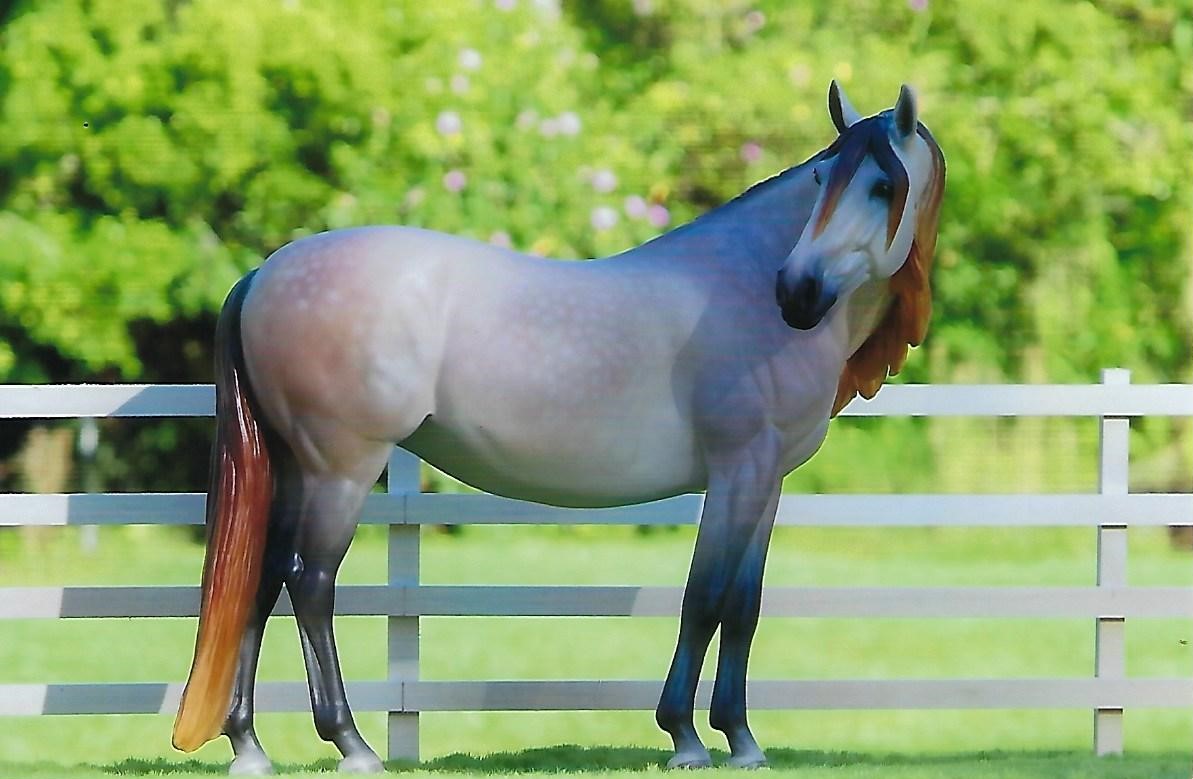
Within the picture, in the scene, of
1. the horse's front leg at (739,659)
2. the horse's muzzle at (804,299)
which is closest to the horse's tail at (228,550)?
the horse's front leg at (739,659)

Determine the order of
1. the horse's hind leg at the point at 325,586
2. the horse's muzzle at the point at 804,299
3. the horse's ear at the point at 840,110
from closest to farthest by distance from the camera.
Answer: the horse's muzzle at the point at 804,299 < the horse's hind leg at the point at 325,586 < the horse's ear at the point at 840,110

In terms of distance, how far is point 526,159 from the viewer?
511cm

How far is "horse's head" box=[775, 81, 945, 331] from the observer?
3035mm

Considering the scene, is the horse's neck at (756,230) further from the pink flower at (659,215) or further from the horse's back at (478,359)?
the pink flower at (659,215)

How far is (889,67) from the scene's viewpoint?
16.4 ft

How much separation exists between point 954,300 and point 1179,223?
5.09 ft

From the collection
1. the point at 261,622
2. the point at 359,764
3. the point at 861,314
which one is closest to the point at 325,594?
the point at 261,622

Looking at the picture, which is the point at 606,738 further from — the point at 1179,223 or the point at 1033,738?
the point at 1179,223

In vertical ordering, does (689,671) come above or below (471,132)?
below

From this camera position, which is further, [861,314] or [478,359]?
[861,314]

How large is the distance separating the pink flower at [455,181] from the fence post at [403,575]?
66.6 inches

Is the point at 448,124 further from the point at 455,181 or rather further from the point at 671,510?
the point at 671,510

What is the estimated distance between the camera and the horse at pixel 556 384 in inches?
122

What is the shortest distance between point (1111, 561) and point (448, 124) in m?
2.74
